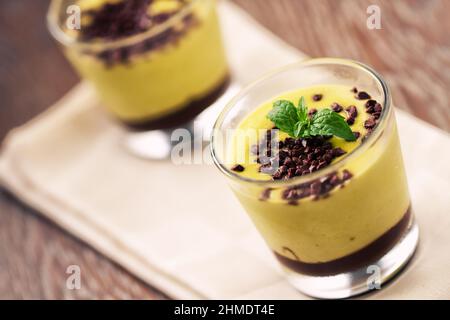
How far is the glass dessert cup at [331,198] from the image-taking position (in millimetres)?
1312

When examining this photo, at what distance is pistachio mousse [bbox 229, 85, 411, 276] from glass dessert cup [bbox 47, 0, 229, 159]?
20.9 inches

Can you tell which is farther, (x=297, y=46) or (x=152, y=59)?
(x=297, y=46)

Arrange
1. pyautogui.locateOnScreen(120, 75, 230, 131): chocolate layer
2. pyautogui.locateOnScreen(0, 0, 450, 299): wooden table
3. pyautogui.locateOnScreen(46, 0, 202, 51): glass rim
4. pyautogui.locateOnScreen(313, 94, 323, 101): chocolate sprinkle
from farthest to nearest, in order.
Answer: pyautogui.locateOnScreen(120, 75, 230, 131): chocolate layer → pyautogui.locateOnScreen(46, 0, 202, 51): glass rim → pyautogui.locateOnScreen(0, 0, 450, 299): wooden table → pyautogui.locateOnScreen(313, 94, 323, 101): chocolate sprinkle

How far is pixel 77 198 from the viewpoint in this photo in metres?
2.01

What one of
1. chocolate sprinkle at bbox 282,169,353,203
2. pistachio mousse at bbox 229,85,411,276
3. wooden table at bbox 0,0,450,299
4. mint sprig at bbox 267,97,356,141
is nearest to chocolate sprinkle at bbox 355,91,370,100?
pistachio mousse at bbox 229,85,411,276

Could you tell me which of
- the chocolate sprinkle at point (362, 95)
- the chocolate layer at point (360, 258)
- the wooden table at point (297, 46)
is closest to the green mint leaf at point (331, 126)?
the chocolate sprinkle at point (362, 95)

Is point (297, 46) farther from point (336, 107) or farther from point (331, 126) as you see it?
point (331, 126)

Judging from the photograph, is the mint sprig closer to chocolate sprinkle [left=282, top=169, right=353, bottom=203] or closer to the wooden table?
chocolate sprinkle [left=282, top=169, right=353, bottom=203]

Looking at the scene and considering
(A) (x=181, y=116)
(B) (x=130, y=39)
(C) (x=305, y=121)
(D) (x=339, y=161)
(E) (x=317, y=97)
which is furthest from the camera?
(A) (x=181, y=116)

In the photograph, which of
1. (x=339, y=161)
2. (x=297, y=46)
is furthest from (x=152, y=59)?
(x=339, y=161)

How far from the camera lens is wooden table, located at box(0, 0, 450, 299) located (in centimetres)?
179

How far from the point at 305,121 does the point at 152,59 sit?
69cm

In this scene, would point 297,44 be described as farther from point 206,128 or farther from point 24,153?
point 24,153

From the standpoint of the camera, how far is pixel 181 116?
2.10 metres
